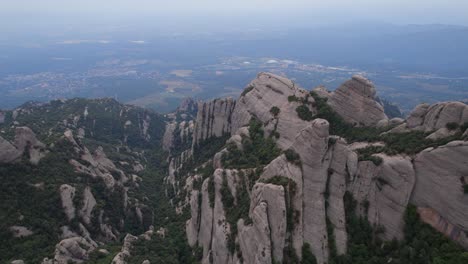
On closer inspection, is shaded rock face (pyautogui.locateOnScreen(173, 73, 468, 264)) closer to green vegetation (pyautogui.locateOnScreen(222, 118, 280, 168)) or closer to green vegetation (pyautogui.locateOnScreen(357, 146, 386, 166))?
green vegetation (pyautogui.locateOnScreen(357, 146, 386, 166))

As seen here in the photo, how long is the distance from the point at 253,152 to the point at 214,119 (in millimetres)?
26786

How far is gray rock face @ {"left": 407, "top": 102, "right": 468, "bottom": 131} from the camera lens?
4528 cm

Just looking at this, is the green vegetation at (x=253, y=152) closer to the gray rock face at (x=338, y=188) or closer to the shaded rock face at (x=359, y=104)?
the shaded rock face at (x=359, y=104)

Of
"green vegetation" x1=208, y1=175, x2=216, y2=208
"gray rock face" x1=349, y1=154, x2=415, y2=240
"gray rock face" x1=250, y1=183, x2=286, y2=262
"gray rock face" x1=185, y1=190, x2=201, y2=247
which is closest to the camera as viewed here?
"gray rock face" x1=349, y1=154, x2=415, y2=240

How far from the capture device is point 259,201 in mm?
47000

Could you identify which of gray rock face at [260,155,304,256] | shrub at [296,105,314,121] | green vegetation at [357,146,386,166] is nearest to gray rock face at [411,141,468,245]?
green vegetation at [357,146,386,166]

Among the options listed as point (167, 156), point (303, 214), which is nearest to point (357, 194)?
point (303, 214)

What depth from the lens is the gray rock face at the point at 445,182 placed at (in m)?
39.1

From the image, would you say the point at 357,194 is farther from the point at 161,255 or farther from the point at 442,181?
the point at 161,255

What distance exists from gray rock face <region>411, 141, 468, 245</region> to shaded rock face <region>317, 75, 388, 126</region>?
2211 centimetres

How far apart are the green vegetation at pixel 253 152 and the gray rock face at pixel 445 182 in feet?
82.0

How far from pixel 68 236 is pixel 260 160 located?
31.7m

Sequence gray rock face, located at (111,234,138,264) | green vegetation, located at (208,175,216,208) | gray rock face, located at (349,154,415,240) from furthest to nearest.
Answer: green vegetation, located at (208,175,216,208)
gray rock face, located at (111,234,138,264)
gray rock face, located at (349,154,415,240)

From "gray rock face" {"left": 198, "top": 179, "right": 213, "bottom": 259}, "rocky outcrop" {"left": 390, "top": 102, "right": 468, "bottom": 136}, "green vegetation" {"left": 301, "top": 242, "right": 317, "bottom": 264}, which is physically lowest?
"gray rock face" {"left": 198, "top": 179, "right": 213, "bottom": 259}
